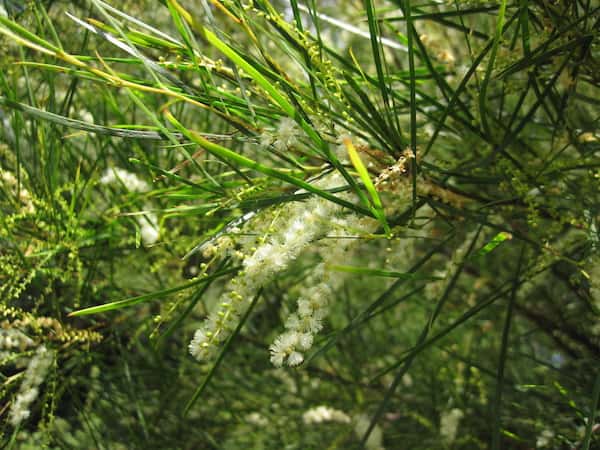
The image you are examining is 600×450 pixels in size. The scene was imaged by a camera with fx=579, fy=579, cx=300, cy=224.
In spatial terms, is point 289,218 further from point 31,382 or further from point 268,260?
point 31,382

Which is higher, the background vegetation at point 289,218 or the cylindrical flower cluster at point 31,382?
the background vegetation at point 289,218

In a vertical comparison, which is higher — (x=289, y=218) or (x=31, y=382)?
(x=289, y=218)

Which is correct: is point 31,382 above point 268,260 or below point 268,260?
below

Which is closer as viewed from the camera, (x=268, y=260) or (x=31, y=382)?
(x=268, y=260)

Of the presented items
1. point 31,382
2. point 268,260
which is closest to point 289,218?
point 268,260

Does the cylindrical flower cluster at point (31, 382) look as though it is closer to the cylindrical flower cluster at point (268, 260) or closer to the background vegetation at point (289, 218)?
the background vegetation at point (289, 218)

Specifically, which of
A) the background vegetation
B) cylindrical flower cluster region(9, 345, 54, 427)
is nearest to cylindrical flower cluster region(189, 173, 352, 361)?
the background vegetation

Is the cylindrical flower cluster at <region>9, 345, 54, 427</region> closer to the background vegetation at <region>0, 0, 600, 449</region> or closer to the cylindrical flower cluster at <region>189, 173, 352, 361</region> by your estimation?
the background vegetation at <region>0, 0, 600, 449</region>

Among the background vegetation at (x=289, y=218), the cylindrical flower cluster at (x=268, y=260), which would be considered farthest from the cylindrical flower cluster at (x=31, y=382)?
the cylindrical flower cluster at (x=268, y=260)

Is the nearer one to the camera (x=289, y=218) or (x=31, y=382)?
(x=289, y=218)
